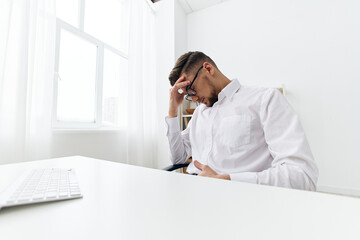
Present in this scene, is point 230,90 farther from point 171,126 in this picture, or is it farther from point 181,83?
point 171,126

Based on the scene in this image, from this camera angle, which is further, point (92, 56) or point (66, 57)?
point (92, 56)

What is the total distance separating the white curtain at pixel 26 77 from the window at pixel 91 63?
0.23m

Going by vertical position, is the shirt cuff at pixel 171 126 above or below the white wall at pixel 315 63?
below

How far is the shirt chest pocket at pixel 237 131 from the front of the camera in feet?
2.81

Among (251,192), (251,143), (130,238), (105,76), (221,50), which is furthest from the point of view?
(221,50)

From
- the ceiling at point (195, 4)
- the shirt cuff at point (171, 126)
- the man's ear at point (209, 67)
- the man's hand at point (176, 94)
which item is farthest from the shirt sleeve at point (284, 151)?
the ceiling at point (195, 4)

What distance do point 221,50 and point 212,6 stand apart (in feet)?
2.70

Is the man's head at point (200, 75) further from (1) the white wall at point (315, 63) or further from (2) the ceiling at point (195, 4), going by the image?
(2) the ceiling at point (195, 4)

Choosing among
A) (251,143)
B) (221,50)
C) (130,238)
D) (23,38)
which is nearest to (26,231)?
(130,238)

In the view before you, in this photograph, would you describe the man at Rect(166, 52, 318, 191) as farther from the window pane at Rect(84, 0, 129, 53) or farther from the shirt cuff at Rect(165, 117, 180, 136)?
the window pane at Rect(84, 0, 129, 53)

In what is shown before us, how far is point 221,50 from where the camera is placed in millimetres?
2883

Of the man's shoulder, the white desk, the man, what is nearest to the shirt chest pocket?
the man

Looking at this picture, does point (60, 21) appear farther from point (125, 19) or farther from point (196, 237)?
point (196, 237)

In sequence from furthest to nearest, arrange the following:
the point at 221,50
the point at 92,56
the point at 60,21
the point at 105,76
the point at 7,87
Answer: the point at 221,50 → the point at 105,76 → the point at 92,56 → the point at 60,21 → the point at 7,87
